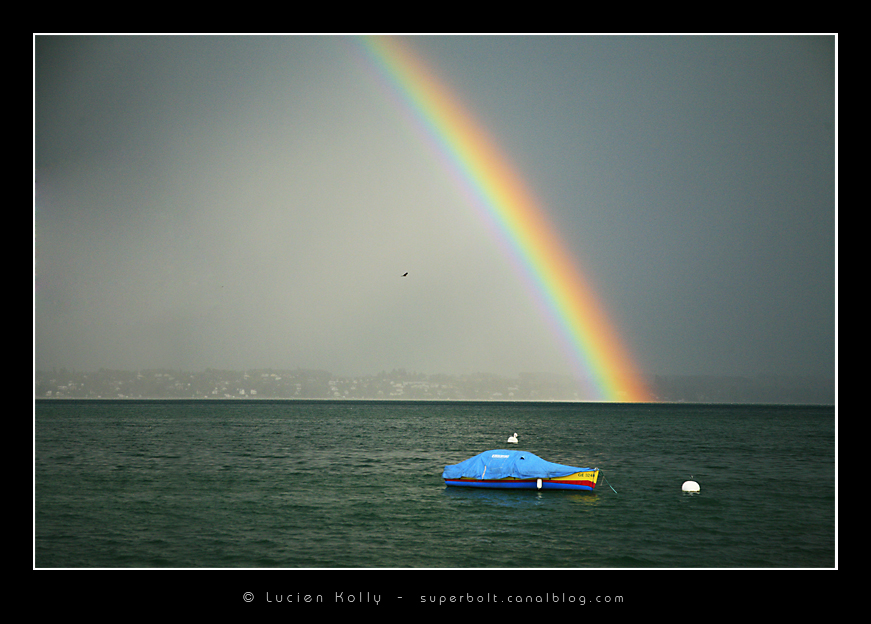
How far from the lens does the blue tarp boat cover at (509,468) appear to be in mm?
46812

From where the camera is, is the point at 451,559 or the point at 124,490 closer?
the point at 451,559

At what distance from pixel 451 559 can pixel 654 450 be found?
6626 cm

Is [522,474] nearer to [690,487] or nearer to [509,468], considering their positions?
[509,468]

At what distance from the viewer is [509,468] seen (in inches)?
1854

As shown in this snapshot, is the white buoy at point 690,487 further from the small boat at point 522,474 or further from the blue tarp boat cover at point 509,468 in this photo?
the blue tarp boat cover at point 509,468

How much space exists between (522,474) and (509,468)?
1087 mm

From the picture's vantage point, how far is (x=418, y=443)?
9688cm

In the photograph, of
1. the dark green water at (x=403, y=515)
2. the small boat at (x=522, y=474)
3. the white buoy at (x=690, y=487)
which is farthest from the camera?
the white buoy at (x=690, y=487)

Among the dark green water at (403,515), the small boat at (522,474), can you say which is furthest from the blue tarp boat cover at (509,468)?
the dark green water at (403,515)

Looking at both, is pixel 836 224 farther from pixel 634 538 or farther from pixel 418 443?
pixel 418 443

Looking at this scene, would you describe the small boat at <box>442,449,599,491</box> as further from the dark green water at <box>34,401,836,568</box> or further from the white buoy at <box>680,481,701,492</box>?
the white buoy at <box>680,481,701,492</box>
